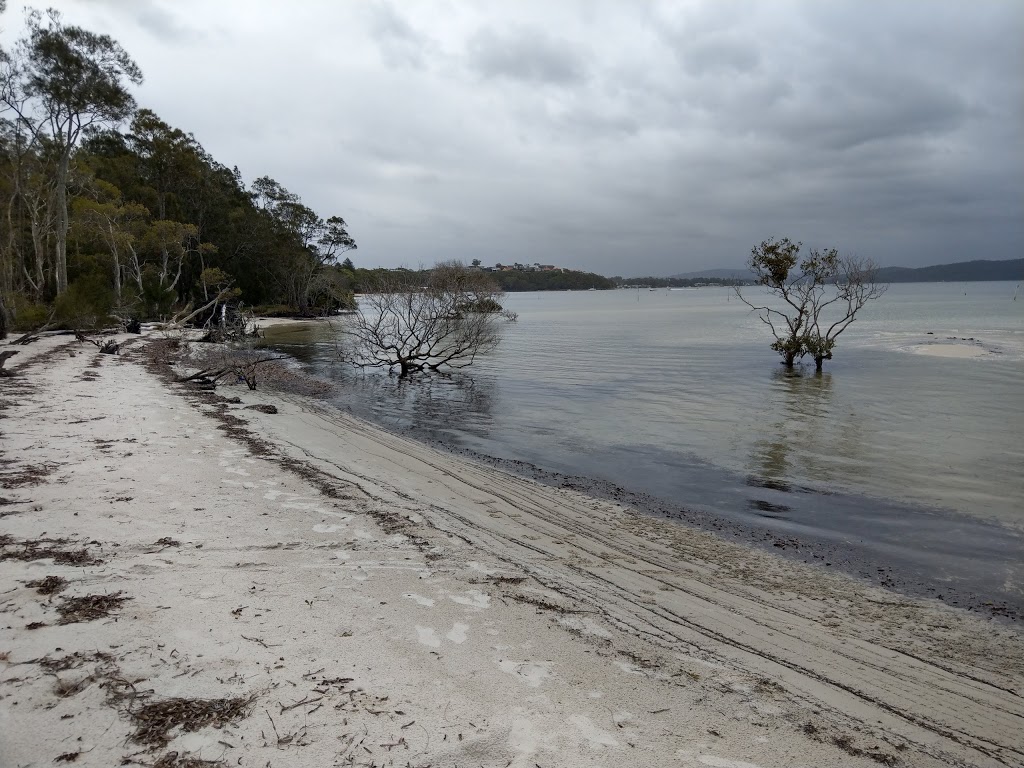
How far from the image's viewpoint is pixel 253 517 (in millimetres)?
6238

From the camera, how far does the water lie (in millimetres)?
7906

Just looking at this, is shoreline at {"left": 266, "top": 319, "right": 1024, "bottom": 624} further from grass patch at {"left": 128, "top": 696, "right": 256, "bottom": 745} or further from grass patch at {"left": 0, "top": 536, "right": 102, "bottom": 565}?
grass patch at {"left": 0, "top": 536, "right": 102, "bottom": 565}

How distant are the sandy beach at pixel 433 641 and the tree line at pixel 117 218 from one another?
1967 centimetres

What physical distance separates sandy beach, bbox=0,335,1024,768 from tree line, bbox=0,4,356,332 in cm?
1967

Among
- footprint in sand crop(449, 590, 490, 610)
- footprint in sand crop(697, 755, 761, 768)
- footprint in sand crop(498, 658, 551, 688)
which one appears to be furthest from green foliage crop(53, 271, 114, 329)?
footprint in sand crop(697, 755, 761, 768)

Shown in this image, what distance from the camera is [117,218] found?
38062 mm

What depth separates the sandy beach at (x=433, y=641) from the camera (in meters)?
Result: 3.07

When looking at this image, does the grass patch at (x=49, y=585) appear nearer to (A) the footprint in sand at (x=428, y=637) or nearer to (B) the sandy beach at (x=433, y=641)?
(B) the sandy beach at (x=433, y=641)

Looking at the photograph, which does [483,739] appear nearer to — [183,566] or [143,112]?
[183,566]

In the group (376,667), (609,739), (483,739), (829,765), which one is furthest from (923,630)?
(376,667)

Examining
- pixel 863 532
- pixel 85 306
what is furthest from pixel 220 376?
pixel 85 306

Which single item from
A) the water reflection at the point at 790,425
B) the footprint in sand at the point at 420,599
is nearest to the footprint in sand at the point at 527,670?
the footprint in sand at the point at 420,599

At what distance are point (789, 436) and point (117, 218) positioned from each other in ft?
138

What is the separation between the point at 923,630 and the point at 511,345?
3680cm
